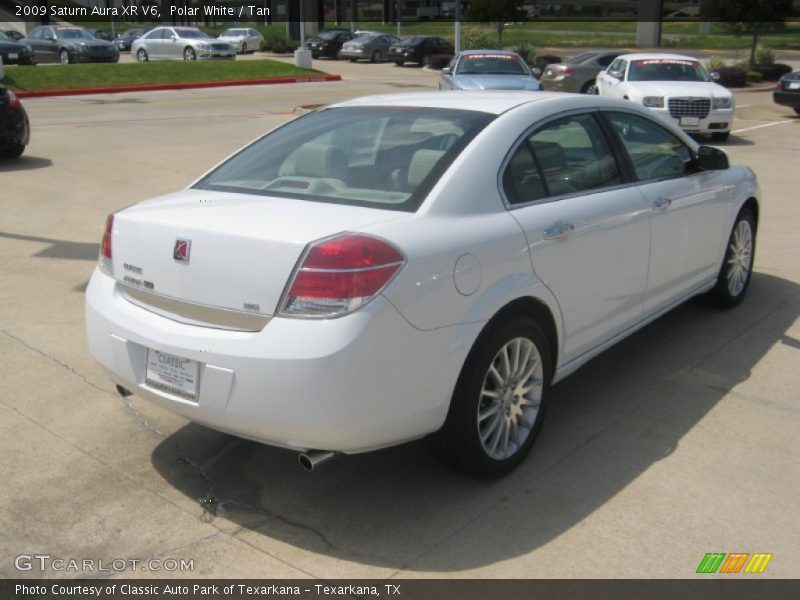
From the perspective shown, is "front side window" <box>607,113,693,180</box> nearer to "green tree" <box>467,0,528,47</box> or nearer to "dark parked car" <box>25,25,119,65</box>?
"dark parked car" <box>25,25,119,65</box>

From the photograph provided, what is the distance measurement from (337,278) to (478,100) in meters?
1.68

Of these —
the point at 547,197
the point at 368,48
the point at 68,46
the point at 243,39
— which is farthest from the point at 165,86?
the point at 547,197

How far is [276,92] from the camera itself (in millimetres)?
26391

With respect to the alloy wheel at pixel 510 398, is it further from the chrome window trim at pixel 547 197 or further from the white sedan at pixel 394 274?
the chrome window trim at pixel 547 197

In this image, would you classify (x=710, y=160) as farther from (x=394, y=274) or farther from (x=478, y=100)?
(x=394, y=274)

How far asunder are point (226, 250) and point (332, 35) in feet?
150

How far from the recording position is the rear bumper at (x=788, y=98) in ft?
Result: 71.1

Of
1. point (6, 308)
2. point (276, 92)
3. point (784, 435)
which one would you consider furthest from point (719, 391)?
point (276, 92)

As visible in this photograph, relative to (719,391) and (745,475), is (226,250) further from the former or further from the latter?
(719,391)

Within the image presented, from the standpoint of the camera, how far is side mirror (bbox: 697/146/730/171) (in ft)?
18.2

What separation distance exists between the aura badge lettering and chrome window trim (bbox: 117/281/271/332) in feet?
6.20

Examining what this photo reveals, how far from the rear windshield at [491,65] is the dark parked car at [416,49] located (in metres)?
23.4

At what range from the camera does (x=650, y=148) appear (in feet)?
17.3

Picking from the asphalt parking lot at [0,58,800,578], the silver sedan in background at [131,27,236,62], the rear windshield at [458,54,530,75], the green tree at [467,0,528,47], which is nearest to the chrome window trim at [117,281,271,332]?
the asphalt parking lot at [0,58,800,578]
